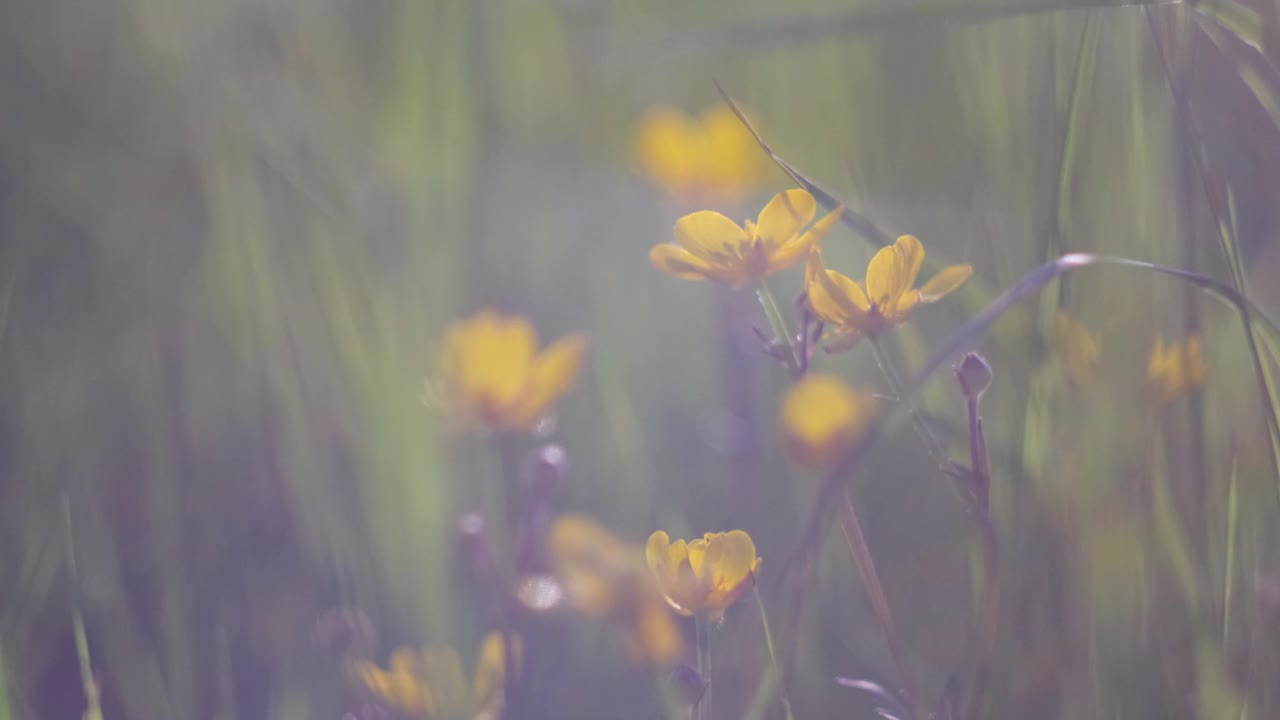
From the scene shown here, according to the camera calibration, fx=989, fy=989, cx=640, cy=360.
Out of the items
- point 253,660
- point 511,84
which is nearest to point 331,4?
point 511,84

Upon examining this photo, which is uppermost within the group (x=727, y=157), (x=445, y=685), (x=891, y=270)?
(x=727, y=157)

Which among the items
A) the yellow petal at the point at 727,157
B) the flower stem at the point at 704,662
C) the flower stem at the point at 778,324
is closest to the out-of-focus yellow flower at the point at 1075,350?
the flower stem at the point at 778,324

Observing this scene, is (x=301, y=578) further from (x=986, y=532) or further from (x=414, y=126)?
(x=986, y=532)

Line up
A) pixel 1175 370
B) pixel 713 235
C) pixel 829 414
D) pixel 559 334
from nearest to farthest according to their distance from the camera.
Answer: pixel 829 414
pixel 713 235
pixel 1175 370
pixel 559 334

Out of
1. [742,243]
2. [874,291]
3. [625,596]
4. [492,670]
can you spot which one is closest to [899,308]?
[874,291]

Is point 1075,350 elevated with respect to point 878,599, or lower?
elevated

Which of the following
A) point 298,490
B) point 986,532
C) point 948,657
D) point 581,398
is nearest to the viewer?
point 986,532

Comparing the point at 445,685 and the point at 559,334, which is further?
the point at 559,334

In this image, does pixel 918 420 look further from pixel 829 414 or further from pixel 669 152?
pixel 669 152
